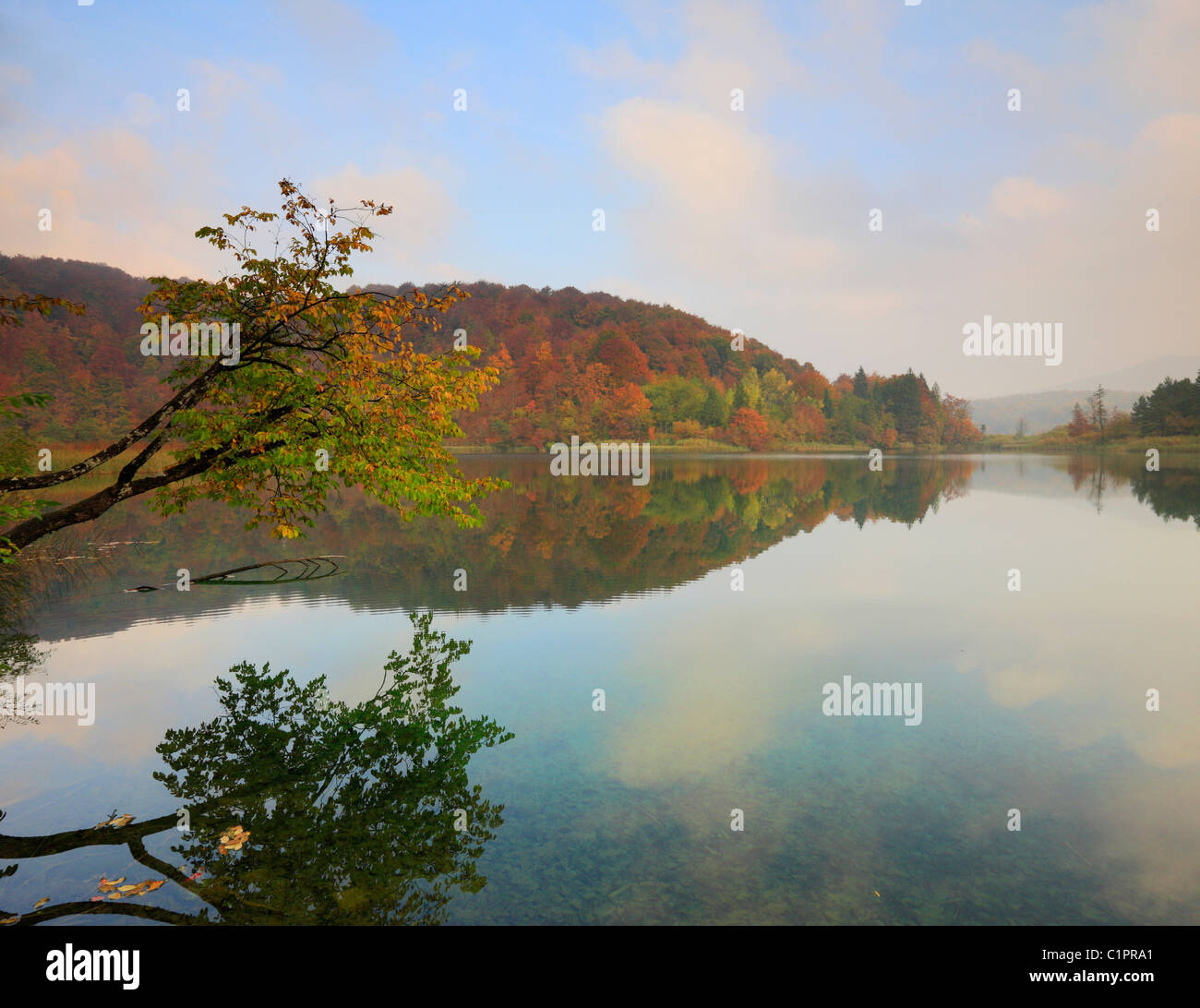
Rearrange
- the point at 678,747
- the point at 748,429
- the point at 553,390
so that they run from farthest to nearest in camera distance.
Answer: the point at 748,429, the point at 553,390, the point at 678,747

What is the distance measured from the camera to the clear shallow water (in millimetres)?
6383

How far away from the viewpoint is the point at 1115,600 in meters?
18.8

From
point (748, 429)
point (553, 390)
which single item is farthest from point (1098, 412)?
point (553, 390)

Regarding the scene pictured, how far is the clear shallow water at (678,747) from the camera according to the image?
251 inches

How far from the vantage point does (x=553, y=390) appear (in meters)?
151

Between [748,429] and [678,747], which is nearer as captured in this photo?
[678,747]

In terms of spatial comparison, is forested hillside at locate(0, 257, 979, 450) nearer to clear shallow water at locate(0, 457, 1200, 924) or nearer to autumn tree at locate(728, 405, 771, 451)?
autumn tree at locate(728, 405, 771, 451)

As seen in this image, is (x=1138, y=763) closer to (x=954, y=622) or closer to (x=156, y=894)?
(x=954, y=622)

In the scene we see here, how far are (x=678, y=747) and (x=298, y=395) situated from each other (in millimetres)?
8471

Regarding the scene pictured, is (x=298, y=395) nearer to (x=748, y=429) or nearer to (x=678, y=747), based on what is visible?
(x=678, y=747)

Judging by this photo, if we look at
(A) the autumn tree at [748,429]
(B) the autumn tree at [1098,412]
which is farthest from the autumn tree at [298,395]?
(B) the autumn tree at [1098,412]

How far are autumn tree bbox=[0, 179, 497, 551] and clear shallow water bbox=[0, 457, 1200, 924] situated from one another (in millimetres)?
3588
